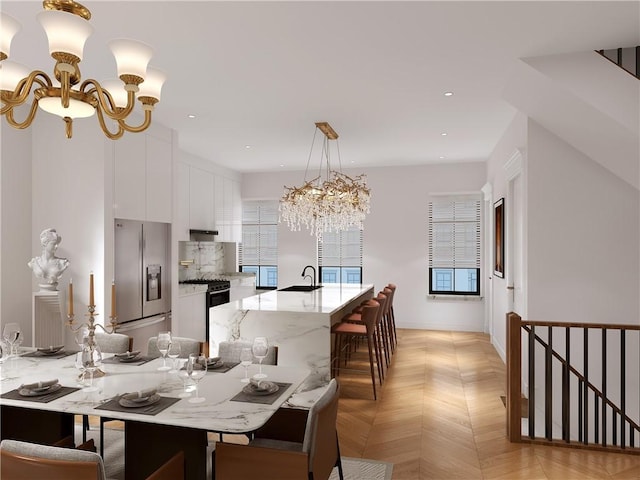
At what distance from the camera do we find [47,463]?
5.32ft

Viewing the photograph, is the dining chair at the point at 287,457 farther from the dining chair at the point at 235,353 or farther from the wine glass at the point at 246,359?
the dining chair at the point at 235,353

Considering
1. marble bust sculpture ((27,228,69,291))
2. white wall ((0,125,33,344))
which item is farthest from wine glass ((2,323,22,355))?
white wall ((0,125,33,344))

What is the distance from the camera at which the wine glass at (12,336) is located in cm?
278

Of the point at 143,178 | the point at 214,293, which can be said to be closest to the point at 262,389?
the point at 143,178

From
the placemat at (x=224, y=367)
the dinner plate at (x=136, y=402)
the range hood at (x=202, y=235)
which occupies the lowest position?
the placemat at (x=224, y=367)

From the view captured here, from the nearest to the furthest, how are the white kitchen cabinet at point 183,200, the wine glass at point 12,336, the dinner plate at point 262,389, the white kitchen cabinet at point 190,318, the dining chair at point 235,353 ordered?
the dinner plate at point 262,389
the wine glass at point 12,336
the dining chair at point 235,353
the white kitchen cabinet at point 190,318
the white kitchen cabinet at point 183,200

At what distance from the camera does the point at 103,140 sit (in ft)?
14.7

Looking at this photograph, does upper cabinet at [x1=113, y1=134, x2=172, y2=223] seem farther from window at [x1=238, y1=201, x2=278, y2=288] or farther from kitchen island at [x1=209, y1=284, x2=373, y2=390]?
window at [x1=238, y1=201, x2=278, y2=288]

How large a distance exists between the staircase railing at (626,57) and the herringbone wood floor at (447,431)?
2.76m

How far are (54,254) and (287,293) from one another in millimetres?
2625

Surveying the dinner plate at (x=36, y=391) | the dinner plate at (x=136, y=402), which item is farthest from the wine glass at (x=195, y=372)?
the dinner plate at (x=36, y=391)

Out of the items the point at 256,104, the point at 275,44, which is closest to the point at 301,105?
the point at 256,104

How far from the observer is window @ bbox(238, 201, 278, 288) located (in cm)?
868

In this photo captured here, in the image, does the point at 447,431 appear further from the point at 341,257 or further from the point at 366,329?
the point at 341,257
